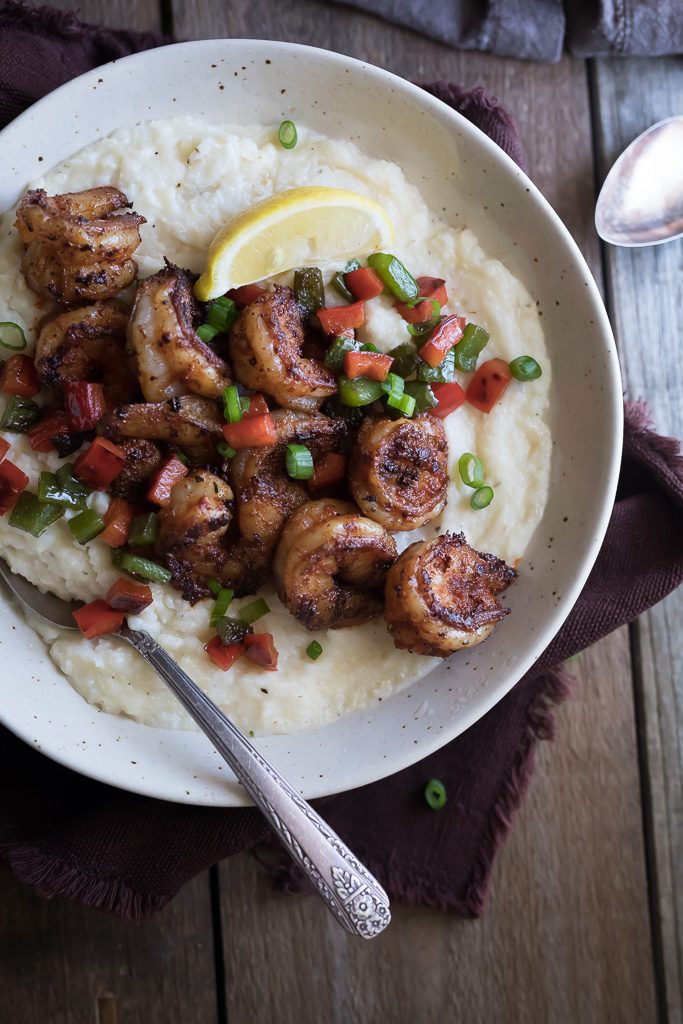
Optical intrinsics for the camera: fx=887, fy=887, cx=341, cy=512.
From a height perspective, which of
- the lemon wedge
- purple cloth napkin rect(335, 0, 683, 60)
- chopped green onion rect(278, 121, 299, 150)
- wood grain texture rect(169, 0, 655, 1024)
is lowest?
wood grain texture rect(169, 0, 655, 1024)

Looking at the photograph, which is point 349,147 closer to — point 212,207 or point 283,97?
point 283,97

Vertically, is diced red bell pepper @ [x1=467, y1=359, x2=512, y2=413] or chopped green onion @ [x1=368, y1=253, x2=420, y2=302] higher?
chopped green onion @ [x1=368, y1=253, x2=420, y2=302]

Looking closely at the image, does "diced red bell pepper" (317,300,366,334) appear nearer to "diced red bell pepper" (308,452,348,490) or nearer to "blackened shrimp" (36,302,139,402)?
"diced red bell pepper" (308,452,348,490)

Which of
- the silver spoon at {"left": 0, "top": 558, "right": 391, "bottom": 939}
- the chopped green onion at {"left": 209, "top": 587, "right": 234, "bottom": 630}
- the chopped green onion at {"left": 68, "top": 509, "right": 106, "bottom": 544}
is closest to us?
the silver spoon at {"left": 0, "top": 558, "right": 391, "bottom": 939}

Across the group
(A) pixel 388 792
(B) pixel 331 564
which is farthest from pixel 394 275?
(A) pixel 388 792

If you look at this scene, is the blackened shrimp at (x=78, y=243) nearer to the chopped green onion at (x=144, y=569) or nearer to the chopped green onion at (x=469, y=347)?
Answer: the chopped green onion at (x=144, y=569)

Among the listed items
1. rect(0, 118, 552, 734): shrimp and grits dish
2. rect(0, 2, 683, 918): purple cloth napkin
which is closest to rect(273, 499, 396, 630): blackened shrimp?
rect(0, 118, 552, 734): shrimp and grits dish
